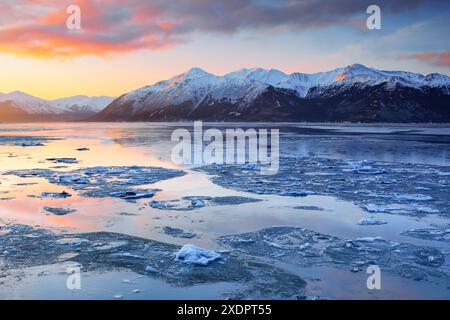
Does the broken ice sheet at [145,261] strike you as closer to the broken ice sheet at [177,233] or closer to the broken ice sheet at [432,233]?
the broken ice sheet at [177,233]

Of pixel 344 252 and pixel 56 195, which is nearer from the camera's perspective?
pixel 344 252

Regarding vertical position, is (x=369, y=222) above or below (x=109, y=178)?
below

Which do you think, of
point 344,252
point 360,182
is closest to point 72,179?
point 360,182

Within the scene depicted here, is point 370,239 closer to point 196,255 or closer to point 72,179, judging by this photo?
point 196,255

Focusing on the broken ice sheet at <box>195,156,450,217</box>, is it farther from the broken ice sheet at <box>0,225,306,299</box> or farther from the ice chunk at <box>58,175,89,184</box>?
the broken ice sheet at <box>0,225,306,299</box>
